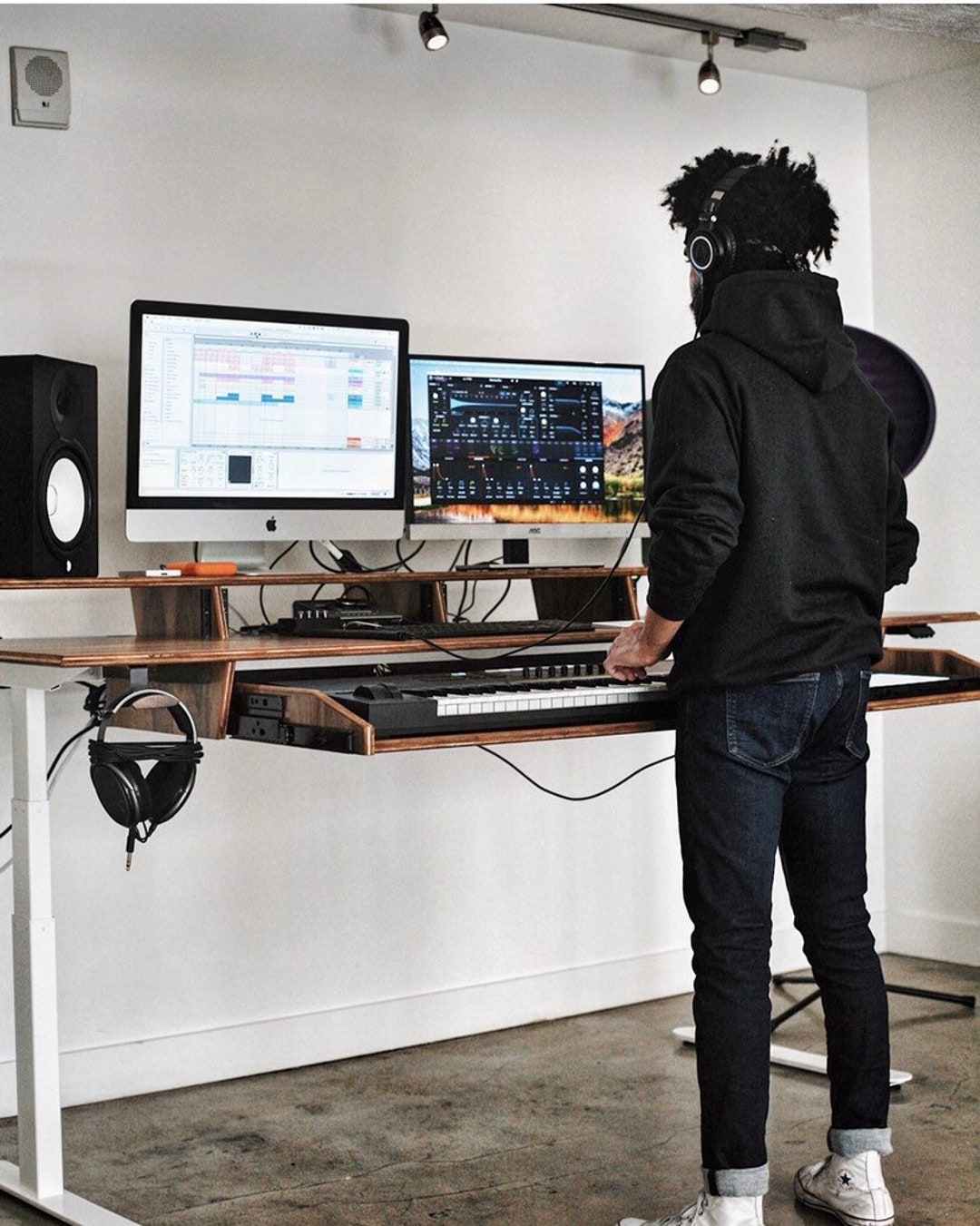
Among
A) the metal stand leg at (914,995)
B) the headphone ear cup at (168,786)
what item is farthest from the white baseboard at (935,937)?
the headphone ear cup at (168,786)

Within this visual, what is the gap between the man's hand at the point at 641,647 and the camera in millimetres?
2363

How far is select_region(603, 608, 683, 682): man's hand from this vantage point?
2363 mm

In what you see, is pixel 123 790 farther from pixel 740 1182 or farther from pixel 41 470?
pixel 740 1182

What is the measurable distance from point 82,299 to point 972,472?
2260mm

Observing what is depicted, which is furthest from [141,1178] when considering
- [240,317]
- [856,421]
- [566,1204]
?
[856,421]

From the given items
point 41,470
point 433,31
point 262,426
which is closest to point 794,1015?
point 262,426

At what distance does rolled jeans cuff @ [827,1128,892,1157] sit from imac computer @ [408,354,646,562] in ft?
4.41

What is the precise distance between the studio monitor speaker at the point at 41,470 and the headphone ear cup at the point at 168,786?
47 cm

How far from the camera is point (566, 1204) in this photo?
263 cm

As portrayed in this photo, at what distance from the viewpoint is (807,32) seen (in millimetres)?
3885

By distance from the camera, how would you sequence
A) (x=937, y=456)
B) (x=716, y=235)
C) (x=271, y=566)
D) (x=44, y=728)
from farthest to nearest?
(x=937, y=456)
(x=271, y=566)
(x=44, y=728)
(x=716, y=235)

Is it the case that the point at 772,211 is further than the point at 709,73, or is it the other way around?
the point at 709,73

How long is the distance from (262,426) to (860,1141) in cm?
162

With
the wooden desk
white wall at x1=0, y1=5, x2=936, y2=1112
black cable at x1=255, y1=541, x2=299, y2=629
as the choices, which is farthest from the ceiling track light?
the wooden desk
